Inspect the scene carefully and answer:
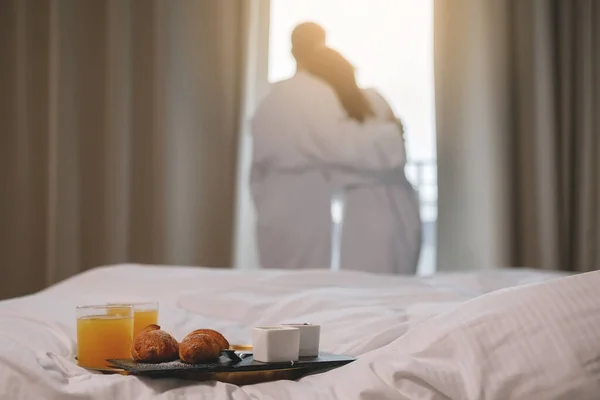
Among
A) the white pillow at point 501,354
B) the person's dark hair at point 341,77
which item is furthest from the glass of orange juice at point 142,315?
the person's dark hair at point 341,77

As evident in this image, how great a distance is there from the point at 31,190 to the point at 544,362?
10.4 feet

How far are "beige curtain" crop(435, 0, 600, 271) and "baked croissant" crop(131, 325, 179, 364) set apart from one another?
8.67 feet

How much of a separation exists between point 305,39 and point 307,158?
48cm

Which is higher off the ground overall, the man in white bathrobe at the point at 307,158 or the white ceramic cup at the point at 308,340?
the man in white bathrobe at the point at 307,158

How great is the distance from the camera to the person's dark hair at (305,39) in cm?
305

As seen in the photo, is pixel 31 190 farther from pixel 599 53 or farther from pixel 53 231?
pixel 599 53

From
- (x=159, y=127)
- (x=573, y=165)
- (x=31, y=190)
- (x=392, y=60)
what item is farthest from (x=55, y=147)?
(x=573, y=165)

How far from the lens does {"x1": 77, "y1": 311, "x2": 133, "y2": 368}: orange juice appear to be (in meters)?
1.05

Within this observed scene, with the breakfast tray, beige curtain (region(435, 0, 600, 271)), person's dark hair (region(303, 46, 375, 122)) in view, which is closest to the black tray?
the breakfast tray

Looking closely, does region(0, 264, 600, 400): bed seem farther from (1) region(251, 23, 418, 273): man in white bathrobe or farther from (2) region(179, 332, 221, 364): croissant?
(1) region(251, 23, 418, 273): man in white bathrobe

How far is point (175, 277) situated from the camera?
1.81 metres

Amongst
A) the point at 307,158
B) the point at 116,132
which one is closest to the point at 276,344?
the point at 307,158

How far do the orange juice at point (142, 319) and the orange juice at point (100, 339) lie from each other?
0.44 ft

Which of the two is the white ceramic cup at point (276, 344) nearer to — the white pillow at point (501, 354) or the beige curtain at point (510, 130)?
the white pillow at point (501, 354)
